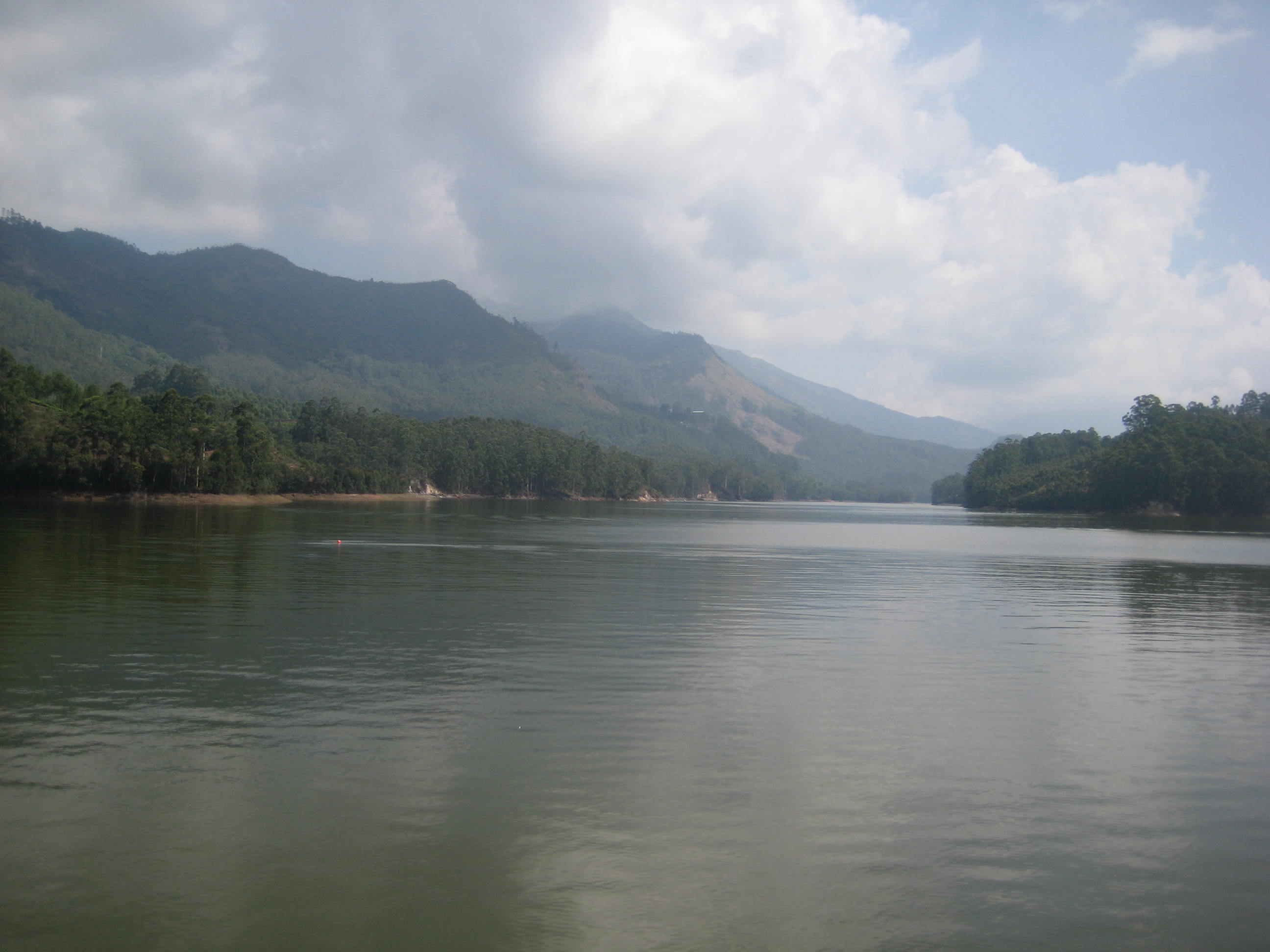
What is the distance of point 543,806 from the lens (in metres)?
10.9

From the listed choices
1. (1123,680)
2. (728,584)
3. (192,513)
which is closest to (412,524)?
(192,513)

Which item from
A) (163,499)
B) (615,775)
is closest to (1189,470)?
(163,499)

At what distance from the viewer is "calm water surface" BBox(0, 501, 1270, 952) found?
8.41m

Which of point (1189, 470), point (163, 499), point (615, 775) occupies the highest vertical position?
point (1189, 470)

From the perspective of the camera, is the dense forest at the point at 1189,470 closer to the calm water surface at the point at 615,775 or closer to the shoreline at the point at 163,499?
the shoreline at the point at 163,499

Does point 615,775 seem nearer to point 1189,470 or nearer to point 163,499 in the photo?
point 163,499

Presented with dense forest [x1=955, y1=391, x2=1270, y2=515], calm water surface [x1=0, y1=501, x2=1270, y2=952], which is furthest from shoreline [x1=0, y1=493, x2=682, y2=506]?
dense forest [x1=955, y1=391, x2=1270, y2=515]

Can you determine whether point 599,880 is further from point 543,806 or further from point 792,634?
point 792,634

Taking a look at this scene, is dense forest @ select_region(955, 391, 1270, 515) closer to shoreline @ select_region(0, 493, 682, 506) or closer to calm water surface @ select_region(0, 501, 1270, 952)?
shoreline @ select_region(0, 493, 682, 506)

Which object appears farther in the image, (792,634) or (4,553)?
(4,553)

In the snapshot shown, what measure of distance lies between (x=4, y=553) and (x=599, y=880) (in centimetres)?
3993

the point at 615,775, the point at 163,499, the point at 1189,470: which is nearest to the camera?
the point at 615,775

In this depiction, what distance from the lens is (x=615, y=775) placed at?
12.2 meters

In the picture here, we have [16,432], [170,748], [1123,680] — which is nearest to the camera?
[170,748]
